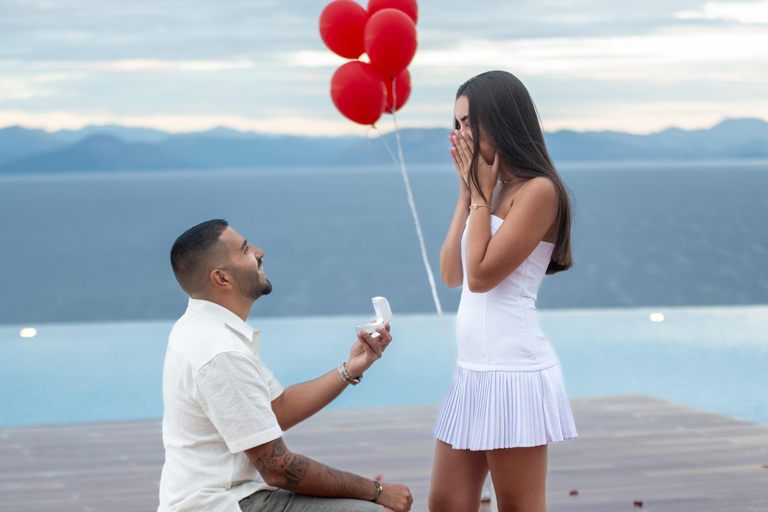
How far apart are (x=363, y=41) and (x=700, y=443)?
7.50ft

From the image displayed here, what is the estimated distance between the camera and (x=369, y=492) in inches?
61.7

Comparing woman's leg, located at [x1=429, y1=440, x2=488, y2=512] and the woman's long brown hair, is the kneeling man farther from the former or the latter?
the woman's long brown hair

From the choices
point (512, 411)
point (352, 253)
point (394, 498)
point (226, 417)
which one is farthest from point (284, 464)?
point (352, 253)

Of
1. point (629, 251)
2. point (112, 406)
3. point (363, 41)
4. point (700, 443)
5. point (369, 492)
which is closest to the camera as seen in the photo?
point (369, 492)

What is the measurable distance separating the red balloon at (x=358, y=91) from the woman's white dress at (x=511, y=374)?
51.6 inches

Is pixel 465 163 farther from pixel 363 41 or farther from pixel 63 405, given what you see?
pixel 63 405

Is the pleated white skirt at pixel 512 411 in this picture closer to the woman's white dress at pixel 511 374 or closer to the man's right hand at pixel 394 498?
the woman's white dress at pixel 511 374

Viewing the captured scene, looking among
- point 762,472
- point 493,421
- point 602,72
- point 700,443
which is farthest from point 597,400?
point 602,72

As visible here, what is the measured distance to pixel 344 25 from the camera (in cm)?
285

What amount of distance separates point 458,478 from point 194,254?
2.57ft

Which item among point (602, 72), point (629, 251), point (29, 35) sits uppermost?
point (29, 35)

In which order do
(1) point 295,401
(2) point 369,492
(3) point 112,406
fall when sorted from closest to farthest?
(2) point 369,492
(1) point 295,401
(3) point 112,406

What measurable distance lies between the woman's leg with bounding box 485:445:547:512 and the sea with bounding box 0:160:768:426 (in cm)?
57

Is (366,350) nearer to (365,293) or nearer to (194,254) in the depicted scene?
(194,254)
